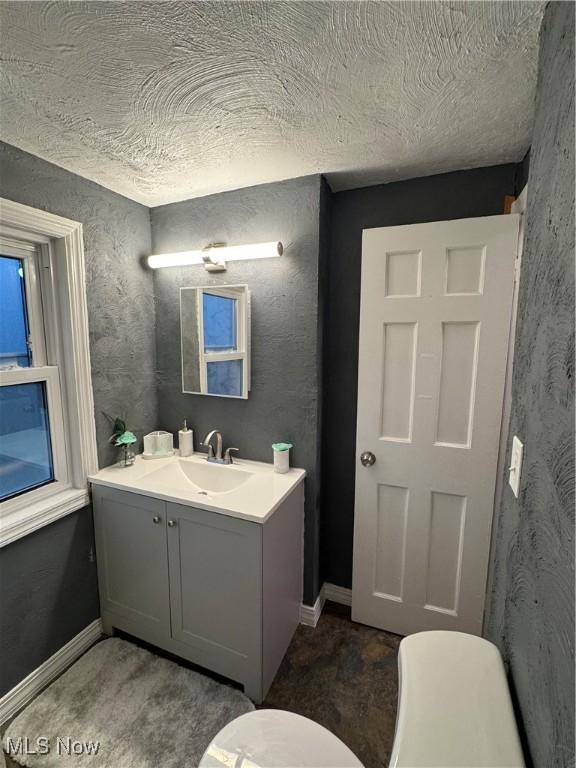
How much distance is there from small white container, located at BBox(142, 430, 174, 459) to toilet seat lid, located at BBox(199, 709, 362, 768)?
127 cm

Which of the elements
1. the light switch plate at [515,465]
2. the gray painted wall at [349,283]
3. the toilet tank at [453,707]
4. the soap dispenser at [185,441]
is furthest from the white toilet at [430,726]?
the soap dispenser at [185,441]

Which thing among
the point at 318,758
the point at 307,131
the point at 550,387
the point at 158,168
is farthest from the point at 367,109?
the point at 318,758

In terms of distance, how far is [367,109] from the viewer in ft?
3.68

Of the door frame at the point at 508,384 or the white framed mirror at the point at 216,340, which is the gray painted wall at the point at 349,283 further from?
the white framed mirror at the point at 216,340

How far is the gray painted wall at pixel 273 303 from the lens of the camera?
5.37 ft

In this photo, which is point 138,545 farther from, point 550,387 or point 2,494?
point 550,387

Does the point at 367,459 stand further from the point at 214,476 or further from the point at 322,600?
the point at 322,600

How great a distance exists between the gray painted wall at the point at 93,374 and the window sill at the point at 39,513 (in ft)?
0.18

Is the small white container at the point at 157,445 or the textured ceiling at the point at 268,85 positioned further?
the small white container at the point at 157,445

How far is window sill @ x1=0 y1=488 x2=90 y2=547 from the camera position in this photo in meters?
1.33

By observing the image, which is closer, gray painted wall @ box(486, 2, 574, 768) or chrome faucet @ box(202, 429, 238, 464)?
gray painted wall @ box(486, 2, 574, 768)

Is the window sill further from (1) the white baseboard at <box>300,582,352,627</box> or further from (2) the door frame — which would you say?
(2) the door frame

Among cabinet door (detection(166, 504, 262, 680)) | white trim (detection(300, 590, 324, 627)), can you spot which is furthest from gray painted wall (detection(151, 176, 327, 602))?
cabinet door (detection(166, 504, 262, 680))

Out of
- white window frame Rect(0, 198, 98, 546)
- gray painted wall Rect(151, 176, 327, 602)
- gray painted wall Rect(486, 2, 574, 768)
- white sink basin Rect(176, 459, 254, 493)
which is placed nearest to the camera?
gray painted wall Rect(486, 2, 574, 768)
